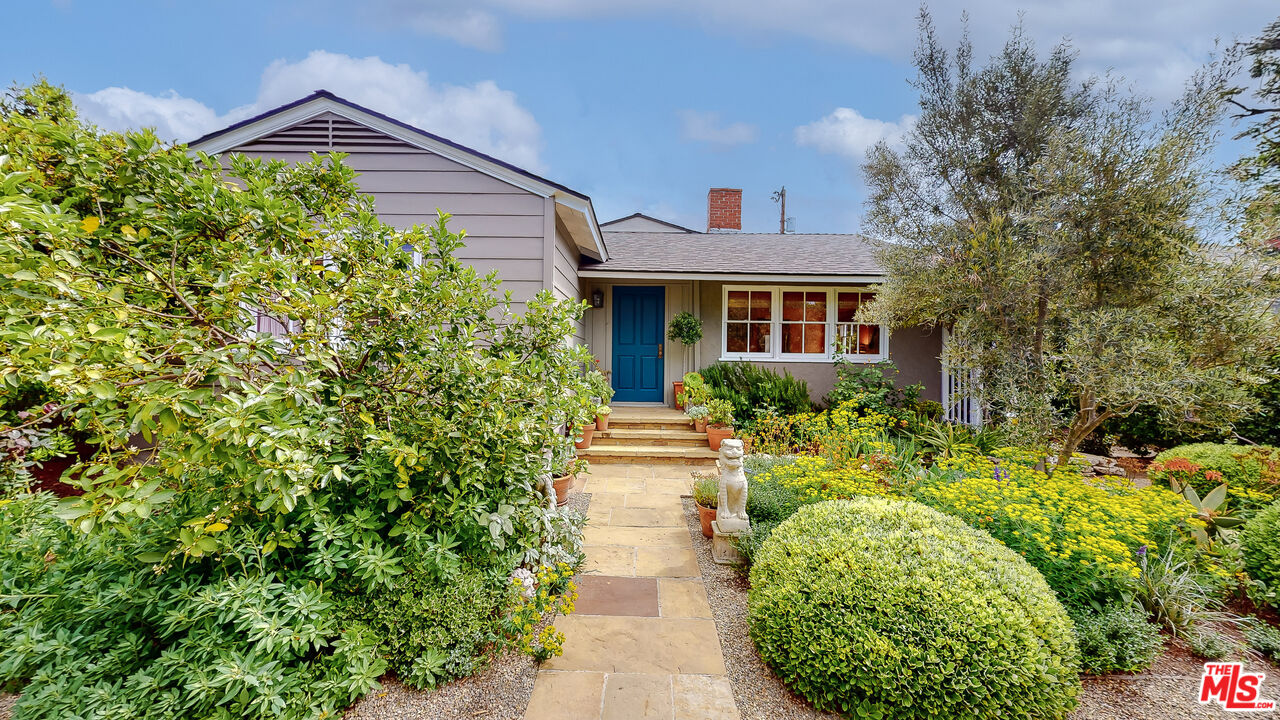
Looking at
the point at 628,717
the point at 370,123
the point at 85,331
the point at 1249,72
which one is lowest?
the point at 628,717

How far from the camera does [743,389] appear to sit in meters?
7.44

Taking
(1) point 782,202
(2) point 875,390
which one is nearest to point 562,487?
(2) point 875,390

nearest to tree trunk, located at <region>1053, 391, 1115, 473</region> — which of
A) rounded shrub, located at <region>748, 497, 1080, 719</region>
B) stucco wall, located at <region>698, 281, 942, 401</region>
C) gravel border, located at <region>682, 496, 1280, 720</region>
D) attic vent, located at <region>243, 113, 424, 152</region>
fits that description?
gravel border, located at <region>682, 496, 1280, 720</region>

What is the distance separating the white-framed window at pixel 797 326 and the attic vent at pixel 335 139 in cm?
554

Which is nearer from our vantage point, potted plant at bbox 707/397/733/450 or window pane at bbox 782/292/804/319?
potted plant at bbox 707/397/733/450

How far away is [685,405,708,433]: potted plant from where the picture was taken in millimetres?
6941

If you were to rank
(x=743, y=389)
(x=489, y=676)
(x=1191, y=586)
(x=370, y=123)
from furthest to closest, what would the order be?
(x=743, y=389) < (x=370, y=123) < (x=1191, y=586) < (x=489, y=676)

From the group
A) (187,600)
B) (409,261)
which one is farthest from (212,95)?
(187,600)

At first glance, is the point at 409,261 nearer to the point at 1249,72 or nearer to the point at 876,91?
the point at 876,91

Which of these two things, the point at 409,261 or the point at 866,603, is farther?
the point at 409,261

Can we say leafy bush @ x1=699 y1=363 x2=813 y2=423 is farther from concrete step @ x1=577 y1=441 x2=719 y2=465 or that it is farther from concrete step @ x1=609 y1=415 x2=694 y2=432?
concrete step @ x1=577 y1=441 x2=719 y2=465

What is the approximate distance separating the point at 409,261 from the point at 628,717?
100 inches

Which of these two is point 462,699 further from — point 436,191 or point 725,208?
point 725,208

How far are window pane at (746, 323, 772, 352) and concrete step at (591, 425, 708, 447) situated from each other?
2323 millimetres
